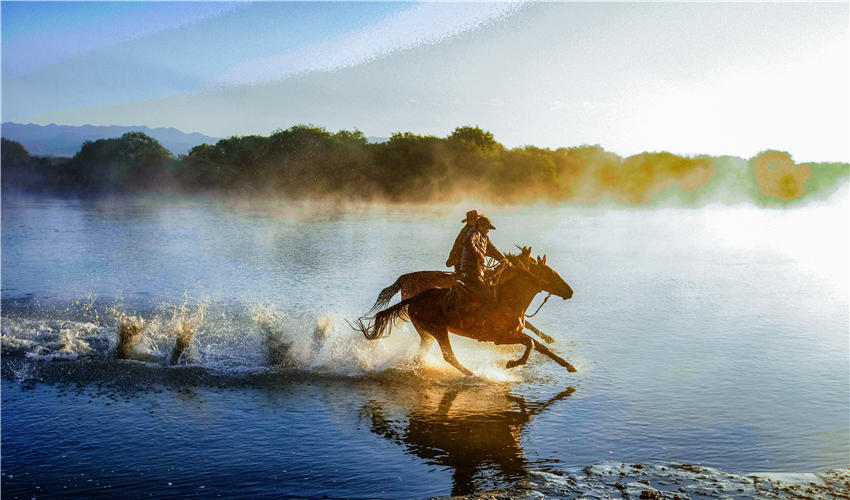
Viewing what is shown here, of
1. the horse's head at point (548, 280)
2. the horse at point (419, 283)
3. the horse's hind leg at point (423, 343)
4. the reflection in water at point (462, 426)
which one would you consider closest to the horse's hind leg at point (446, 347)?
the reflection in water at point (462, 426)

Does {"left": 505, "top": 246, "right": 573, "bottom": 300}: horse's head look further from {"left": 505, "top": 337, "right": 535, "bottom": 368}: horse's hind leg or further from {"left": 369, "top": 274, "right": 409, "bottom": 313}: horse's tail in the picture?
{"left": 369, "top": 274, "right": 409, "bottom": 313}: horse's tail

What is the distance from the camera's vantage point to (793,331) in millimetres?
17828

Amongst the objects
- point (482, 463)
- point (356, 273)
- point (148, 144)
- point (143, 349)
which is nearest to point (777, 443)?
point (482, 463)

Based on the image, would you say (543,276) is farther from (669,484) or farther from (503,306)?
(669,484)

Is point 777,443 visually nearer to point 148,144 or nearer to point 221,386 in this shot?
point 221,386

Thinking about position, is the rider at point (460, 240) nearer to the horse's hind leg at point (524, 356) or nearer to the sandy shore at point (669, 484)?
the horse's hind leg at point (524, 356)

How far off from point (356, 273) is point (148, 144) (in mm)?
78036

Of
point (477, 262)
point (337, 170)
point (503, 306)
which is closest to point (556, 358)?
point (503, 306)

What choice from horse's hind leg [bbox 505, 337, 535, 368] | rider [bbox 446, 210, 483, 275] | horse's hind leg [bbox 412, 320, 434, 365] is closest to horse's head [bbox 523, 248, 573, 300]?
horse's hind leg [bbox 505, 337, 535, 368]

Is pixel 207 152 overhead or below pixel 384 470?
overhead

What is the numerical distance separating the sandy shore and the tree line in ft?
242

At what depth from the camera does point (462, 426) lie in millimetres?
10672

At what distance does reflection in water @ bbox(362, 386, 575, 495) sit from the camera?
938 cm

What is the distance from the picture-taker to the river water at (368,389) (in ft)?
30.6
